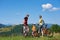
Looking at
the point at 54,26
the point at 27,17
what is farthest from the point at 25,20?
the point at 54,26

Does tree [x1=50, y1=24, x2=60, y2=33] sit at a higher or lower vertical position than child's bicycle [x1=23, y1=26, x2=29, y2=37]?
higher

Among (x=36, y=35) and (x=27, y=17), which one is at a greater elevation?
(x=27, y=17)

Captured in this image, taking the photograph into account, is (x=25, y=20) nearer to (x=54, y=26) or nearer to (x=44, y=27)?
(x=44, y=27)

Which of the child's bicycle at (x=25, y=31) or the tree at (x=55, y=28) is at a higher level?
the tree at (x=55, y=28)

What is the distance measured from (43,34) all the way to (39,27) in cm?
98

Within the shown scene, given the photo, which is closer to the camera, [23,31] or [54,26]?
[23,31]

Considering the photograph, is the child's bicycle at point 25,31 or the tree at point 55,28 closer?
the child's bicycle at point 25,31

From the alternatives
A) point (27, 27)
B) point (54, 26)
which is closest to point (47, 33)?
point (27, 27)

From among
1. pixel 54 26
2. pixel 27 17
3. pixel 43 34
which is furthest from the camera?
pixel 54 26

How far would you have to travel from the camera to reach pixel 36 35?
21.5m

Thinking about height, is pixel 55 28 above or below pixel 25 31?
above

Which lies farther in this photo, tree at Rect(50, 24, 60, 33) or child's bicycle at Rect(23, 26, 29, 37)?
tree at Rect(50, 24, 60, 33)

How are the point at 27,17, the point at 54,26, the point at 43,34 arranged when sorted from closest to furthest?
the point at 27,17 → the point at 43,34 → the point at 54,26

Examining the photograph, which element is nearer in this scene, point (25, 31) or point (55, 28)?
point (25, 31)
